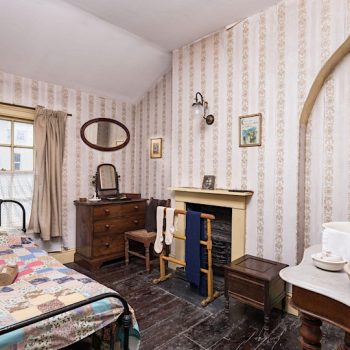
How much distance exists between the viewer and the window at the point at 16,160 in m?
3.27

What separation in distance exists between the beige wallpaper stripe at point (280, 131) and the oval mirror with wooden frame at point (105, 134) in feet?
8.76

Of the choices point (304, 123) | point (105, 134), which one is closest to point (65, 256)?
point (105, 134)

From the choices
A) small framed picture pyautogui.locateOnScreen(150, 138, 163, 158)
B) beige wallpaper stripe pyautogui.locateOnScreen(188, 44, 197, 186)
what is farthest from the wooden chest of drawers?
beige wallpaper stripe pyautogui.locateOnScreen(188, 44, 197, 186)

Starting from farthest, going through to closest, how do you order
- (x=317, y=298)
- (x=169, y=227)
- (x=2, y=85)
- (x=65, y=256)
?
(x=65, y=256), (x=2, y=85), (x=169, y=227), (x=317, y=298)

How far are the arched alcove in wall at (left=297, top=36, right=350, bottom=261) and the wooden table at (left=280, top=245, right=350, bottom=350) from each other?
1.34m

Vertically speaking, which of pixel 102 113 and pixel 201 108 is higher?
pixel 102 113

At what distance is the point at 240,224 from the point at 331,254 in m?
1.57

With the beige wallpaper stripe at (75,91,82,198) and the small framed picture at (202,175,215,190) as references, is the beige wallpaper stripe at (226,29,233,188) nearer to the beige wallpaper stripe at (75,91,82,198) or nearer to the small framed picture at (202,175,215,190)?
the small framed picture at (202,175,215,190)

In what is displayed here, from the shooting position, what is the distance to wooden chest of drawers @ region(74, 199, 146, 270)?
3.48 metres

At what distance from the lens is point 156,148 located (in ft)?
13.8

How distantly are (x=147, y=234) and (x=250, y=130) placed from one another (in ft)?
6.52

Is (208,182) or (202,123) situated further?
(202,123)

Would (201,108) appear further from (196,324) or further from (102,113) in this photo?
(196,324)

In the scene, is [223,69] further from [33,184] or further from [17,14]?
[33,184]
